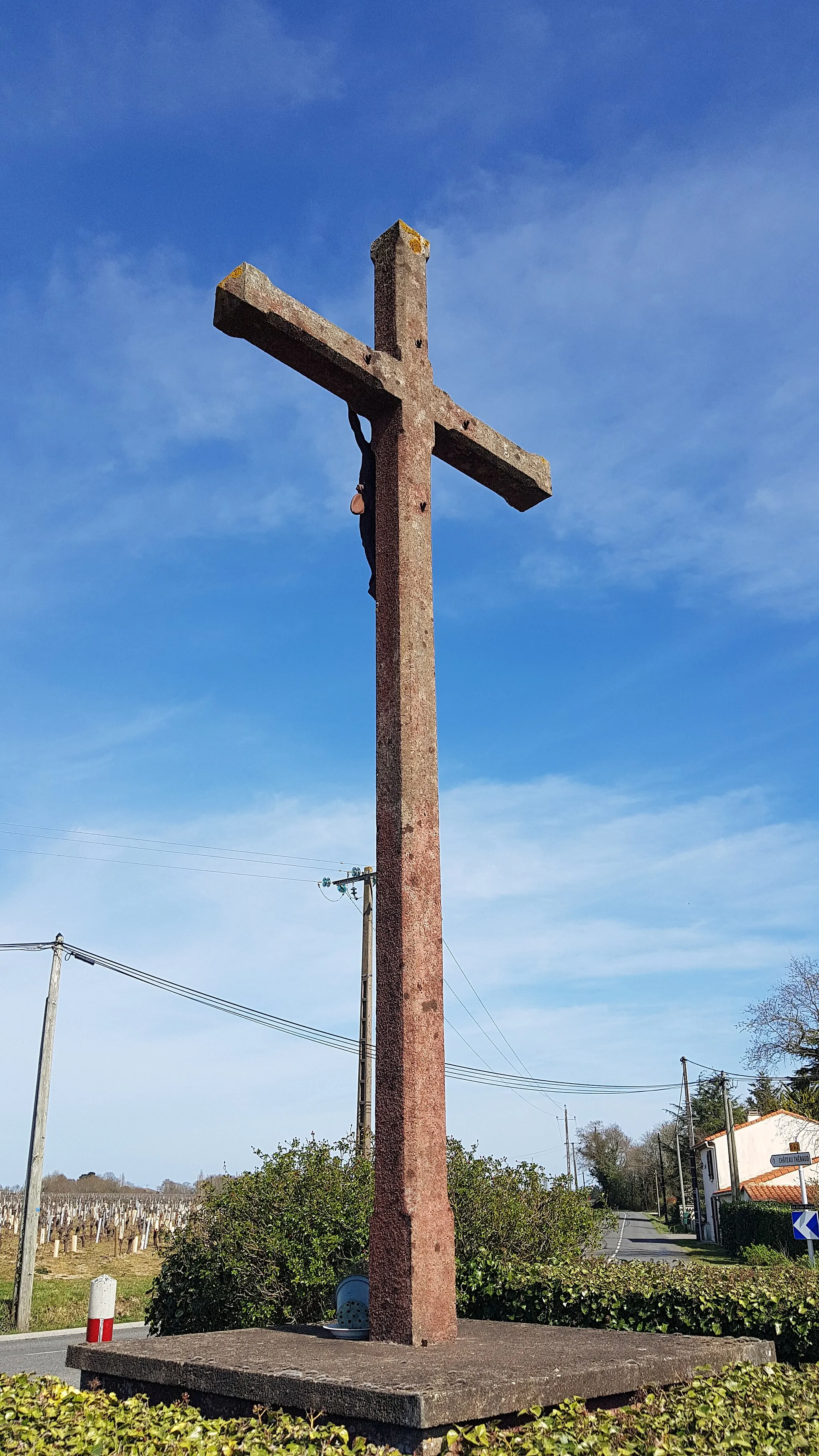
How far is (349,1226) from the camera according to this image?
9.75 metres

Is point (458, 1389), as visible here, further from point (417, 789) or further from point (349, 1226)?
point (349, 1226)

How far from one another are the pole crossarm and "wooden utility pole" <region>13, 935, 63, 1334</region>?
684 inches

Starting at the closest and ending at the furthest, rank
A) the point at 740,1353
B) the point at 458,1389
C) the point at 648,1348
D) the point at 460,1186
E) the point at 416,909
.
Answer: the point at 458,1389 → the point at 648,1348 → the point at 740,1353 → the point at 416,909 → the point at 460,1186

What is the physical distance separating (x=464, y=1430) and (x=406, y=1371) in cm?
51

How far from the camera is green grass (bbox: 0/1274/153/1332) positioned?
67.6 ft

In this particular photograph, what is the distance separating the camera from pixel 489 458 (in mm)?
7090

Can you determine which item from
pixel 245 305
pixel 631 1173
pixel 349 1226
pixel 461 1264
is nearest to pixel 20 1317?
pixel 349 1226

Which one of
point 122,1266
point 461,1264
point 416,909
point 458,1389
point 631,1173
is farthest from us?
point 631,1173

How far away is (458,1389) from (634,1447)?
0.62 m

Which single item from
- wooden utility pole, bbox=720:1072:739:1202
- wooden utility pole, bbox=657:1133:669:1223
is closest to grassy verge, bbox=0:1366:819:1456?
wooden utility pole, bbox=720:1072:739:1202

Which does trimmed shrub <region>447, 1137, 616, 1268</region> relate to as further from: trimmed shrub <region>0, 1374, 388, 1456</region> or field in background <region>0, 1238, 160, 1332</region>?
field in background <region>0, 1238, 160, 1332</region>

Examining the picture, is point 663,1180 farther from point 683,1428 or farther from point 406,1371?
point 683,1428

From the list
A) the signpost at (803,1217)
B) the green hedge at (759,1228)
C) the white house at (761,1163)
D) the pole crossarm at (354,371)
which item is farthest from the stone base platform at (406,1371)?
the white house at (761,1163)

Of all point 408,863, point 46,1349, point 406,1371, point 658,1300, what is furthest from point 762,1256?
point 406,1371
